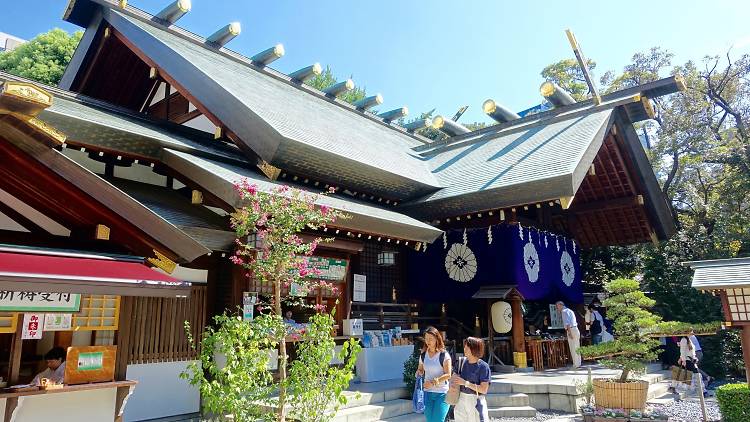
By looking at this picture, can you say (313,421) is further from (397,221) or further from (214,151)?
(214,151)

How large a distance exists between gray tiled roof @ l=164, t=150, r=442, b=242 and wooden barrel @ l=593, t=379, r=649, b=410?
398 cm

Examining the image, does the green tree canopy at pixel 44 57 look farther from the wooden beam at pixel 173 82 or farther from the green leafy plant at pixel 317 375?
the green leafy plant at pixel 317 375

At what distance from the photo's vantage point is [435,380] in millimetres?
5066

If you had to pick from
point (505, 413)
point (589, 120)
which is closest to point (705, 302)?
point (589, 120)

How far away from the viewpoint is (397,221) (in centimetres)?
891

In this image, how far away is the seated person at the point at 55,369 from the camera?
4.68 metres

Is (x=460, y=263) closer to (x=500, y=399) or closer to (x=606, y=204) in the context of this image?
(x=500, y=399)

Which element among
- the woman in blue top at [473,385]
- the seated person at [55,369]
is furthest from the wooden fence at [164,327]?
the woman in blue top at [473,385]

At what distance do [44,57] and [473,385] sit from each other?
22.8m

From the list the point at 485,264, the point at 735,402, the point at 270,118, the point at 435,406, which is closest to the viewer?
the point at 435,406

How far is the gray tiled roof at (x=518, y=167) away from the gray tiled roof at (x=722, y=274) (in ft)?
7.75

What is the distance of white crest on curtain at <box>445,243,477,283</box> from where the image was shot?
11.0m

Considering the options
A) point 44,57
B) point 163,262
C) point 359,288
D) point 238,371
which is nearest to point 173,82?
point 359,288

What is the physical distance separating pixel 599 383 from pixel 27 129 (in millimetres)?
7554
